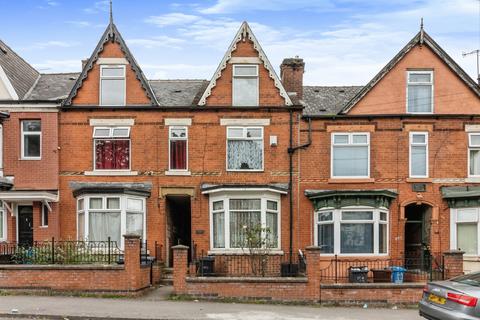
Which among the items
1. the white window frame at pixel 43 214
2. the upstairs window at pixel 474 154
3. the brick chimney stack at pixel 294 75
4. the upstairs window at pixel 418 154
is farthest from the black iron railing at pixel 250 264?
the upstairs window at pixel 474 154

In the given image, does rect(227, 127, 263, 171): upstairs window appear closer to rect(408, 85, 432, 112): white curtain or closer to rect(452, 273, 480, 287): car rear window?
rect(408, 85, 432, 112): white curtain

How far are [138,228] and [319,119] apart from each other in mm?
8059

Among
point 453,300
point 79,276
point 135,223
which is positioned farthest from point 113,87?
point 453,300

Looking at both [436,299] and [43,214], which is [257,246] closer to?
[43,214]

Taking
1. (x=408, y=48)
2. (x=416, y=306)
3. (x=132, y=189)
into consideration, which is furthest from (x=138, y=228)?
(x=408, y=48)

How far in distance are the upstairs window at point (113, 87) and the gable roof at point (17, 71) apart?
3.25 meters

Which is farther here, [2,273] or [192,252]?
[192,252]

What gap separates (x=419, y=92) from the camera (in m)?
25.9

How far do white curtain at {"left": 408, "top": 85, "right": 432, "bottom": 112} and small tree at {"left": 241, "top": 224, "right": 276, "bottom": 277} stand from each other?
7.51m

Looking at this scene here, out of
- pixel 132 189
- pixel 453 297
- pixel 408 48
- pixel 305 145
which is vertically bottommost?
pixel 453 297

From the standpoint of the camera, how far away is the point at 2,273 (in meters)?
19.8

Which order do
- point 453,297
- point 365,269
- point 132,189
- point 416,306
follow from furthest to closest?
point 132,189, point 365,269, point 416,306, point 453,297

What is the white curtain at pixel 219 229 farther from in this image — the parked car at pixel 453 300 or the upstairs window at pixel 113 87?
the parked car at pixel 453 300

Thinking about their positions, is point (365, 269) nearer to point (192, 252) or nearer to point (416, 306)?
point (416, 306)
